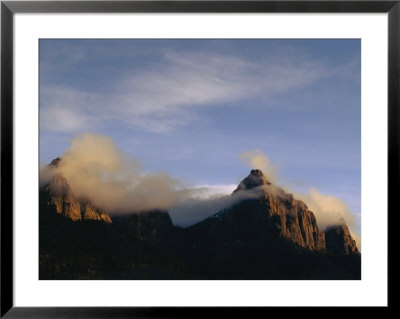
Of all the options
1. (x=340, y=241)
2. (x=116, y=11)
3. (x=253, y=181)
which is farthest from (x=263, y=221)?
(x=116, y=11)

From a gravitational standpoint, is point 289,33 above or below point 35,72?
above

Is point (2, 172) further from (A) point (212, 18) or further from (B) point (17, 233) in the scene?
(A) point (212, 18)

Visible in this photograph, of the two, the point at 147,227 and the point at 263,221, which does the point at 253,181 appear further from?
the point at 147,227

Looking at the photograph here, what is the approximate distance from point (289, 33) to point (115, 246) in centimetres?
99

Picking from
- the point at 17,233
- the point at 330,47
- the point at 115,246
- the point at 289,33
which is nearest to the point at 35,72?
the point at 17,233

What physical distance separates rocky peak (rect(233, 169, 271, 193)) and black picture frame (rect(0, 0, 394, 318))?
0.43m

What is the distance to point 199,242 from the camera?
5.18 feet

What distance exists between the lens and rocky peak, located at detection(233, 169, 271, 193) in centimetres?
157

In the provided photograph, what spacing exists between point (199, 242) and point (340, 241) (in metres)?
0.51

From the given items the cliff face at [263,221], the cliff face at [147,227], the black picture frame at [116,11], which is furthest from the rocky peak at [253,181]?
the black picture frame at [116,11]

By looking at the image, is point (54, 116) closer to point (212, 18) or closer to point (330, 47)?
point (212, 18)

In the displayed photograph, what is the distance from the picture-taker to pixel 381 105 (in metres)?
1.56

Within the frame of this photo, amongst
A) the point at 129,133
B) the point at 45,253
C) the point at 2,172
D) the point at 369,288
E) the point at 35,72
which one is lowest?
the point at 369,288

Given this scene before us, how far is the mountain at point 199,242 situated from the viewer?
155 centimetres
